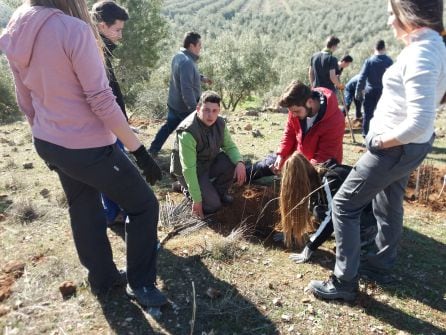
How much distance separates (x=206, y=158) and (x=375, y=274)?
2167 millimetres

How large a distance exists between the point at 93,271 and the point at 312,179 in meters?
2.02

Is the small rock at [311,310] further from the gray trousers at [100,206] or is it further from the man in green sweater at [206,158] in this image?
the man in green sweater at [206,158]

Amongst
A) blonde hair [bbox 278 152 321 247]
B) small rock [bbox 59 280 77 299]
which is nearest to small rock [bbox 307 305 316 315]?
blonde hair [bbox 278 152 321 247]

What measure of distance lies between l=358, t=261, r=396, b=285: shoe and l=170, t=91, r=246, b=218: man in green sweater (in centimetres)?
170

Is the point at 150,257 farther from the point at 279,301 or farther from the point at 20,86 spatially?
the point at 20,86

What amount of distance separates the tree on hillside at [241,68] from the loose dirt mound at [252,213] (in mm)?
19726

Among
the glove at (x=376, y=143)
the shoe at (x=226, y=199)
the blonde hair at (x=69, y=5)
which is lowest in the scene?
the shoe at (x=226, y=199)

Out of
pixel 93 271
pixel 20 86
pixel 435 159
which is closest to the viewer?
pixel 20 86

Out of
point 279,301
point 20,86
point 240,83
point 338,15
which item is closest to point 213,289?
point 279,301

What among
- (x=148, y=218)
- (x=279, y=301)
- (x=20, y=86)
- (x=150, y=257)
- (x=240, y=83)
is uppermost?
(x=20, y=86)

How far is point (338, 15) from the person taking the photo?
317ft

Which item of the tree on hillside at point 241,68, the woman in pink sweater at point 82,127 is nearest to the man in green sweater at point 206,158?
the woman in pink sweater at point 82,127

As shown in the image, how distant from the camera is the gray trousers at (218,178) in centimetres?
450

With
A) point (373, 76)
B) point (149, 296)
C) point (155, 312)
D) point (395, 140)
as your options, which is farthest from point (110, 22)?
point (373, 76)
